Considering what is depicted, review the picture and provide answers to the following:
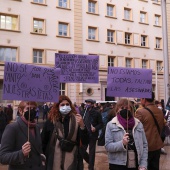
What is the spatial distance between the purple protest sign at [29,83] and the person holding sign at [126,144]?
0.93m

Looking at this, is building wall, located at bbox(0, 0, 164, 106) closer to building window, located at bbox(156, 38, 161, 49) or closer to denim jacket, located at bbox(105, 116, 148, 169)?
building window, located at bbox(156, 38, 161, 49)

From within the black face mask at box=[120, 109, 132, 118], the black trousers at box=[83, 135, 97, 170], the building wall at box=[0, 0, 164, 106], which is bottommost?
the black trousers at box=[83, 135, 97, 170]

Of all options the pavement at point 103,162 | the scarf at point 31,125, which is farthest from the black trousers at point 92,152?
the scarf at point 31,125

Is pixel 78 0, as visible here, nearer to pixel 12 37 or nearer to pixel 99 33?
pixel 99 33

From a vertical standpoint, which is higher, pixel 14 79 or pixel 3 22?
pixel 3 22

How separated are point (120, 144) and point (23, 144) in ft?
4.20

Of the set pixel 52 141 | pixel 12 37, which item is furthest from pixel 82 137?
pixel 12 37

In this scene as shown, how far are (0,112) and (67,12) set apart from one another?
19.1m

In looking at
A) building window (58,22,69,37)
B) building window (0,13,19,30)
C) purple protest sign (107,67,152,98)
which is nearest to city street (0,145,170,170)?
purple protest sign (107,67,152,98)

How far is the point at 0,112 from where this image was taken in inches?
452

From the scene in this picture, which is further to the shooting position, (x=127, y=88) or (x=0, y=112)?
(x=0, y=112)

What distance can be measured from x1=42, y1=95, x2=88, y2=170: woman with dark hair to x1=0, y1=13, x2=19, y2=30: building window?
2291cm

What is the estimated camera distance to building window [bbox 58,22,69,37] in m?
28.5

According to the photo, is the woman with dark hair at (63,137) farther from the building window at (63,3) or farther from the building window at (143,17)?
the building window at (143,17)
